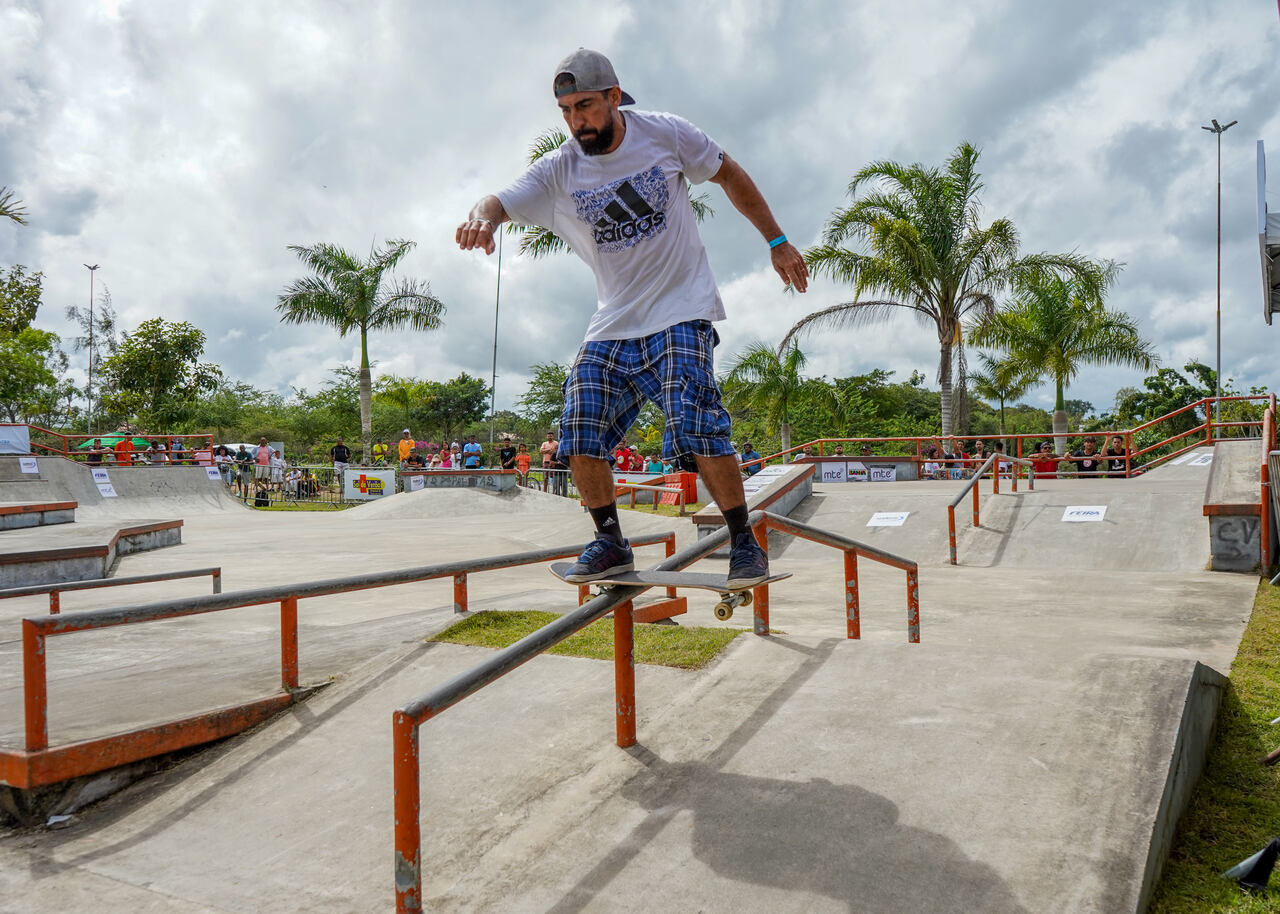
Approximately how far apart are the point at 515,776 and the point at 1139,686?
2.46 m

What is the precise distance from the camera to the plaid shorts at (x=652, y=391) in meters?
2.83

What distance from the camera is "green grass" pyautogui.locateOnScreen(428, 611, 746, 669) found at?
404 cm

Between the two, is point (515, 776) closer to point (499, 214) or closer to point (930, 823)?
point (930, 823)

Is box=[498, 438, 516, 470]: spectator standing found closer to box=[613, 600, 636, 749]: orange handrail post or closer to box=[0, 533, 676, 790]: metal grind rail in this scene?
box=[0, 533, 676, 790]: metal grind rail

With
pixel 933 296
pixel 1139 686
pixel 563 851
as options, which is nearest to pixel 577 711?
pixel 563 851

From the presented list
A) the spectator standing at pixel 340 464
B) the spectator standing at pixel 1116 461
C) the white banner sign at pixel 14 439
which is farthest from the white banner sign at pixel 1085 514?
the white banner sign at pixel 14 439

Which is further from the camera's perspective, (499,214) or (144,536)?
(144,536)

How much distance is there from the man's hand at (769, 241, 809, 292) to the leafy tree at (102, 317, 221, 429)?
4062 cm

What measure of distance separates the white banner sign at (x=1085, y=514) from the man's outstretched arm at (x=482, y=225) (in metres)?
9.16

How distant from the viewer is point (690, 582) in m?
2.75

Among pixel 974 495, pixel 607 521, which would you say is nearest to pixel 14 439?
pixel 974 495

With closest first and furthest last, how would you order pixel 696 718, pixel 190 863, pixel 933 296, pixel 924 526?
pixel 190 863 → pixel 696 718 → pixel 924 526 → pixel 933 296

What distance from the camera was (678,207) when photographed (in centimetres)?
302

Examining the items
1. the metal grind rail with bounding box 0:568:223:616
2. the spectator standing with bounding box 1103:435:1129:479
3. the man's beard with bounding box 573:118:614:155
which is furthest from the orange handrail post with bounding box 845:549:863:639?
the spectator standing with bounding box 1103:435:1129:479
